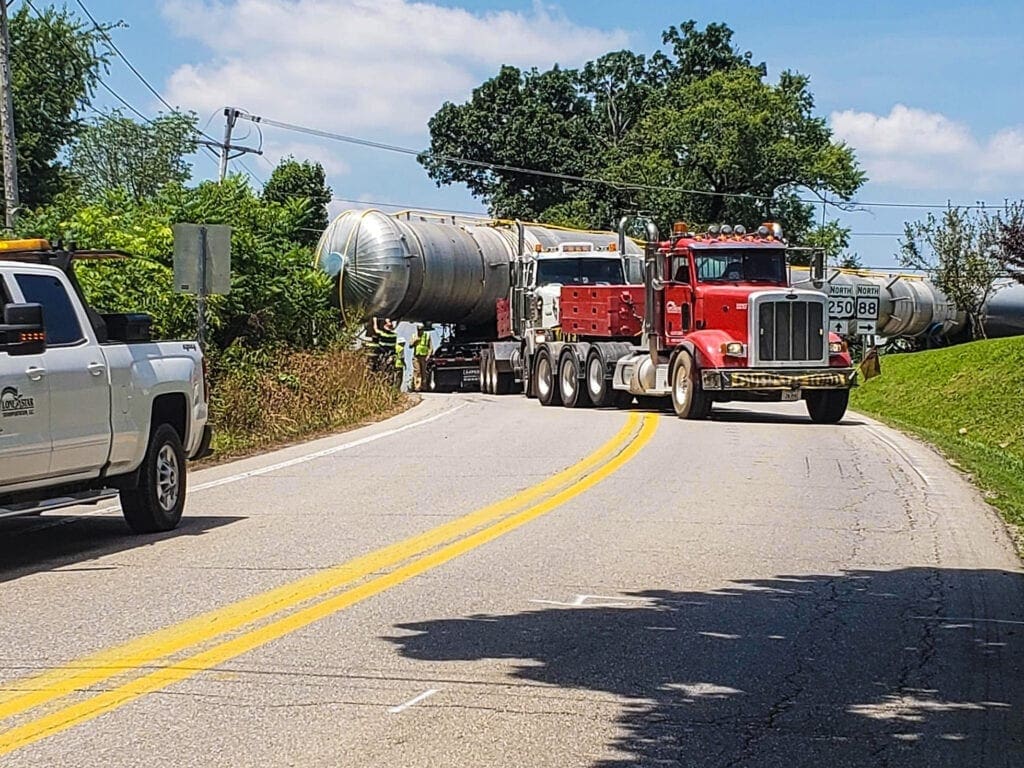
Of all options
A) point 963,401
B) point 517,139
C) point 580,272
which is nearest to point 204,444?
point 580,272

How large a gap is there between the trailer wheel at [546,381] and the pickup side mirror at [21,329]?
20.9 meters

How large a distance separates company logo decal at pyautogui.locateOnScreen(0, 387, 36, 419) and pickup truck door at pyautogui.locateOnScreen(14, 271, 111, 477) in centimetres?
22

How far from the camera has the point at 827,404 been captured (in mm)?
24500

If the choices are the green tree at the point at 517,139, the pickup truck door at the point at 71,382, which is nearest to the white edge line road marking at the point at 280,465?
the pickup truck door at the point at 71,382

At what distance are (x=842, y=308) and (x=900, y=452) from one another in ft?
54.0

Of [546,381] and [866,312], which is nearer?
[546,381]

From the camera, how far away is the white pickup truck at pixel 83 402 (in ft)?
31.5

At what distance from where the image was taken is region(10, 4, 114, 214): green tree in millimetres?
50406

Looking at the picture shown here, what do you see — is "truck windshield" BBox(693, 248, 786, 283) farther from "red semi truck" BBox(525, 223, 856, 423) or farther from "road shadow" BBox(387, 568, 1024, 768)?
"road shadow" BBox(387, 568, 1024, 768)

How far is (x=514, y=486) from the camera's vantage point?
14.2 m

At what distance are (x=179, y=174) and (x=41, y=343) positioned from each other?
140ft

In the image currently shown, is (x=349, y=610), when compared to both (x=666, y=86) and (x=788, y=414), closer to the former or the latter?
(x=788, y=414)

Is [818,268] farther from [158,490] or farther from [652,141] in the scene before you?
[652,141]

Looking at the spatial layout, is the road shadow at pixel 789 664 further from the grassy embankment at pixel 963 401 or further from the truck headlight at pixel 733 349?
the truck headlight at pixel 733 349
